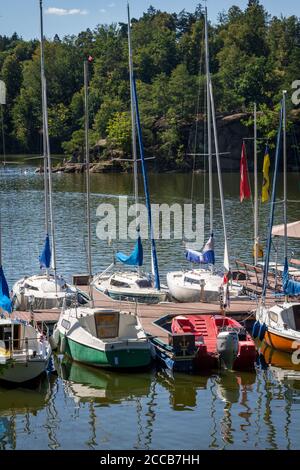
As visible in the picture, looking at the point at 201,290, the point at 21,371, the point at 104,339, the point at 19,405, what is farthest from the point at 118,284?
the point at 19,405

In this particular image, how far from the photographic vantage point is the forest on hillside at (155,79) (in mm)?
119812

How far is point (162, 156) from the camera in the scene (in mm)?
118750

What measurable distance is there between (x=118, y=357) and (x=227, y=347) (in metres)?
4.00

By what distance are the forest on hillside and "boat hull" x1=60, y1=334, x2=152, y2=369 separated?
68055 millimetres

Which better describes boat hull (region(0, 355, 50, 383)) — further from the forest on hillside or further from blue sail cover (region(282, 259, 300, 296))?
the forest on hillside

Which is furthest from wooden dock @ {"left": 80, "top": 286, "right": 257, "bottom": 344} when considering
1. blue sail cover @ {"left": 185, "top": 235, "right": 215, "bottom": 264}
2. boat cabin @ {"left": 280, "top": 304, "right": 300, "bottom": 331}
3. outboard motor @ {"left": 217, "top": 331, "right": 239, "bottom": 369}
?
outboard motor @ {"left": 217, "top": 331, "right": 239, "bottom": 369}

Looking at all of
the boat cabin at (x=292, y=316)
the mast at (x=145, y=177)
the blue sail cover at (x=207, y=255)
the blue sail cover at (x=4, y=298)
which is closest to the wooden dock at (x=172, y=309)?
the mast at (x=145, y=177)

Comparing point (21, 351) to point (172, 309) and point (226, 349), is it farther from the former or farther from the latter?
point (172, 309)

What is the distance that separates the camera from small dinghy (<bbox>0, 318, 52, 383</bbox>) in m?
28.5

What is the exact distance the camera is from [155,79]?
435ft

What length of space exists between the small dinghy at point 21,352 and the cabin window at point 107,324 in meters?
2.05

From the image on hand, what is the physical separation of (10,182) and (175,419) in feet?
253

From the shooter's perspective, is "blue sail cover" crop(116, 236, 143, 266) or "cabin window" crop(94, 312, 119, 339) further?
"blue sail cover" crop(116, 236, 143, 266)
